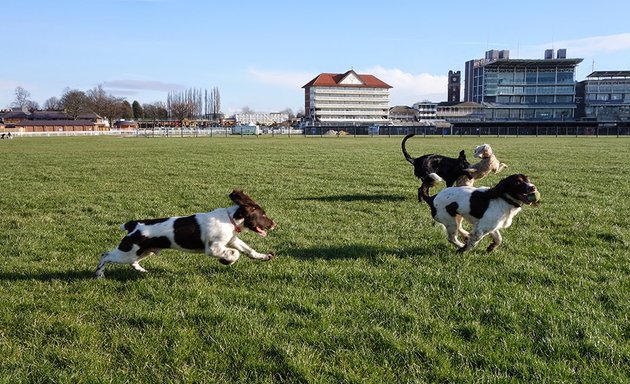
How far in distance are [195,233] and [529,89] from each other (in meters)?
128

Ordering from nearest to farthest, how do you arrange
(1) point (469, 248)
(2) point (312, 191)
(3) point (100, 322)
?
(3) point (100, 322), (1) point (469, 248), (2) point (312, 191)

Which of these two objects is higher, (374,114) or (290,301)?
(374,114)

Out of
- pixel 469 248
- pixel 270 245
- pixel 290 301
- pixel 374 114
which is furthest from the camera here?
pixel 374 114

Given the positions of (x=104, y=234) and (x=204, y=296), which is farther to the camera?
(x=104, y=234)

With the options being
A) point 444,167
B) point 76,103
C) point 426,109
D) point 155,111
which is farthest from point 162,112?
point 444,167

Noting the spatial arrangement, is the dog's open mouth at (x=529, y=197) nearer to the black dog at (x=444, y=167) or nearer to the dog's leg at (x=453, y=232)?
the dog's leg at (x=453, y=232)

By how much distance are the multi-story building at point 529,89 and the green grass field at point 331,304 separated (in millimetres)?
115829

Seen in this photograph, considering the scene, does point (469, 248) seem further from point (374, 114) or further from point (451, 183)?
point (374, 114)

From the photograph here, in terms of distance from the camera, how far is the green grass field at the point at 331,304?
353cm

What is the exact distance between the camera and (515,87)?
395 feet

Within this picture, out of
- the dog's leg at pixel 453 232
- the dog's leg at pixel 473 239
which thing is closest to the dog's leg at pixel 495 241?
the dog's leg at pixel 473 239

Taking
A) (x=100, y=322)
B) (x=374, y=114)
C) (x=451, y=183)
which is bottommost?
(x=100, y=322)

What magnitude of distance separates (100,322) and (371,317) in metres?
2.36

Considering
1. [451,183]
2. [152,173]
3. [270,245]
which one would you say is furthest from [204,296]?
[152,173]
